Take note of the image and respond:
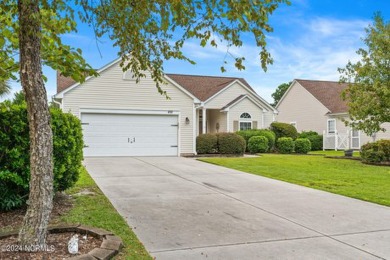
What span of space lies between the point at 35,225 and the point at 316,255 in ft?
10.6

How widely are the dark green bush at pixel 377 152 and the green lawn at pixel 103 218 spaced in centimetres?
1253

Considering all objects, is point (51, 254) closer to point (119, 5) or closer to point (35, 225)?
point (35, 225)

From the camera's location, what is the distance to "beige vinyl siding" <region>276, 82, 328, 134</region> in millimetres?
28766

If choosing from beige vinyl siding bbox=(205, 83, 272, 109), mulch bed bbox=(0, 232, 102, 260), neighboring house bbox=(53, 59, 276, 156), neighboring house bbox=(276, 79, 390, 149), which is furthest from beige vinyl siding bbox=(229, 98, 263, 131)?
mulch bed bbox=(0, 232, 102, 260)

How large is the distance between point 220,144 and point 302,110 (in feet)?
45.9

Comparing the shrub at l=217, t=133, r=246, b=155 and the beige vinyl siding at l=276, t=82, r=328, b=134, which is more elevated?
the beige vinyl siding at l=276, t=82, r=328, b=134

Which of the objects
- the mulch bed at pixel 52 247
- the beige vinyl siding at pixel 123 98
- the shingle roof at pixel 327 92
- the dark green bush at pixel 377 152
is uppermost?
the shingle roof at pixel 327 92

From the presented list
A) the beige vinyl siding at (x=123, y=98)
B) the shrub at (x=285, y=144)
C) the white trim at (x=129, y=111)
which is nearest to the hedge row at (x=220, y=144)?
the beige vinyl siding at (x=123, y=98)

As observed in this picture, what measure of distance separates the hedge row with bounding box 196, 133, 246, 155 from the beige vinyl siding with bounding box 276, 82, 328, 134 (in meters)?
11.7

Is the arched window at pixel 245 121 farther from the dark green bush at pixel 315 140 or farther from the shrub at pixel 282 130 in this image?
the dark green bush at pixel 315 140

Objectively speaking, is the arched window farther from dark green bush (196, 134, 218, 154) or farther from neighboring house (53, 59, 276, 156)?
neighboring house (53, 59, 276, 156)

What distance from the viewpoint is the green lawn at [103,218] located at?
14.0 ft

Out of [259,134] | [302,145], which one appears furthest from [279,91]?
[259,134]

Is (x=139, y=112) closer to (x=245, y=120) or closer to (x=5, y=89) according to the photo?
(x=5, y=89)
